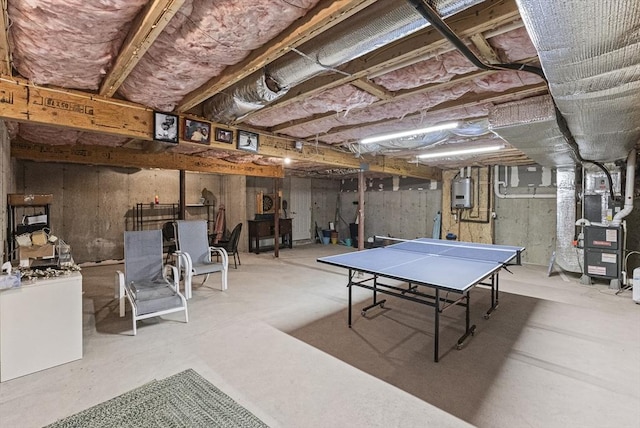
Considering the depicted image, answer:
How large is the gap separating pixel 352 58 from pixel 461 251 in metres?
3.32

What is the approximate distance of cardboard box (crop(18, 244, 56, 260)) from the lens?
3113mm

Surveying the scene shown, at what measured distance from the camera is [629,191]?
4.81 meters

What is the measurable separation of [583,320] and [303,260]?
5.16 metres

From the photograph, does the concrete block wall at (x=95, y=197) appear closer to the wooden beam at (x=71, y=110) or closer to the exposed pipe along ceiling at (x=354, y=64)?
the exposed pipe along ceiling at (x=354, y=64)

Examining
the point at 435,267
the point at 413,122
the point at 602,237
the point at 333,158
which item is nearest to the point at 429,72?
the point at 413,122

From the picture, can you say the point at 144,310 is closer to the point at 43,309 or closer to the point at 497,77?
the point at 43,309

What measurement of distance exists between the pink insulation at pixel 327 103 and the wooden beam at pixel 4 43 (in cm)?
204

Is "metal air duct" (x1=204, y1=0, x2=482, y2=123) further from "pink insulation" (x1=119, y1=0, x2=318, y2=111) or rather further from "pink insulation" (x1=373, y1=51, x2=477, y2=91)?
"pink insulation" (x1=373, y1=51, x2=477, y2=91)

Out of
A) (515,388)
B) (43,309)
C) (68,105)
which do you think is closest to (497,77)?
(515,388)

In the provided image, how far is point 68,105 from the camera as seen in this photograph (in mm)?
2781

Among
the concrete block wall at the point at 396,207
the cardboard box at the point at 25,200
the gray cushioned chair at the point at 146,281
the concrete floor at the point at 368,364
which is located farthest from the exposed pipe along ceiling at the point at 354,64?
the concrete block wall at the point at 396,207

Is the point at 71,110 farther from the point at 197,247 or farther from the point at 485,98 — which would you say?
the point at 485,98

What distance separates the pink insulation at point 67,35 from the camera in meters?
1.55

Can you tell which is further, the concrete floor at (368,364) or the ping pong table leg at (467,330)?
the ping pong table leg at (467,330)
